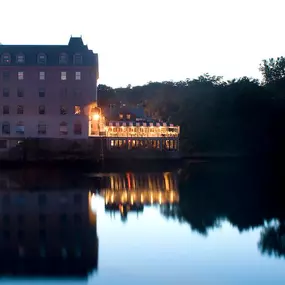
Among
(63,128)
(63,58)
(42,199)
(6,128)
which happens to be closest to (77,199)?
(42,199)

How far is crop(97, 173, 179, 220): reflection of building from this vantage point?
3027 cm

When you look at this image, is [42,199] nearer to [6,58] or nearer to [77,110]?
[77,110]

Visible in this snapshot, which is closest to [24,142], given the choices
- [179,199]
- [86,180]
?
[86,180]

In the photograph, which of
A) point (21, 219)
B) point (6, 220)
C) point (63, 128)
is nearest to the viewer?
point (6, 220)

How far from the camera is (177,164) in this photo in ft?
199

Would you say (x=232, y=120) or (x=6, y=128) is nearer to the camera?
(x=6, y=128)

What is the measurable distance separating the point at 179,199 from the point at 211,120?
167 ft

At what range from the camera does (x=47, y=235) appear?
2084 centimetres

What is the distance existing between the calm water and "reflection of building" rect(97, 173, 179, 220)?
0.07 meters

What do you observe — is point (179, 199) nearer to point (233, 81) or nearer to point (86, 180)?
point (86, 180)

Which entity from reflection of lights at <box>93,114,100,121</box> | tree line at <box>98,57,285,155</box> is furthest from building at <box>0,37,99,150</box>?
tree line at <box>98,57,285,155</box>

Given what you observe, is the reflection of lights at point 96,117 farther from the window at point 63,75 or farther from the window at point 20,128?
the window at point 20,128

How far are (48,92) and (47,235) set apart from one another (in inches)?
1576

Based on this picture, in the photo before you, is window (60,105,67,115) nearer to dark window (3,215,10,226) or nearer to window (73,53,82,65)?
window (73,53,82,65)
